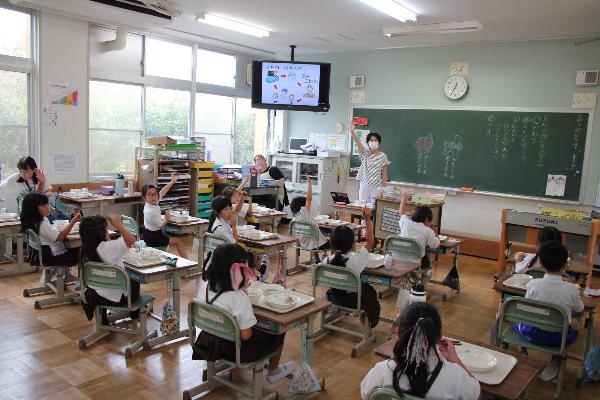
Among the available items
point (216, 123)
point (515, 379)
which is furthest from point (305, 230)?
point (216, 123)

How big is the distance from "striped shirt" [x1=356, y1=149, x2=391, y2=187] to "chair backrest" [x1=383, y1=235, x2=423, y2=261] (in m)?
2.38

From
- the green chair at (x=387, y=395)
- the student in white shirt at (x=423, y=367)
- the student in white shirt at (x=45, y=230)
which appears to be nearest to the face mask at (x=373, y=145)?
the student in white shirt at (x=45, y=230)

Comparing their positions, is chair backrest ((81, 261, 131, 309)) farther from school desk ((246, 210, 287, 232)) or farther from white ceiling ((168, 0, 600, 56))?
white ceiling ((168, 0, 600, 56))

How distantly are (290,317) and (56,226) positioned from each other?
3.14m

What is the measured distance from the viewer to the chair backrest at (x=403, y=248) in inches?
195

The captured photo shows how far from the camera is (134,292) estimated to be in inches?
150

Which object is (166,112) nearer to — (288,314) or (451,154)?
(451,154)

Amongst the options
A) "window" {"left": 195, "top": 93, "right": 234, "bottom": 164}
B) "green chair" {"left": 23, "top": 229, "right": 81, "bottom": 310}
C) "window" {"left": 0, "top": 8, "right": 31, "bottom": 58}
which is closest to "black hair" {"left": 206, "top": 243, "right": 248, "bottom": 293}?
"green chair" {"left": 23, "top": 229, "right": 81, "bottom": 310}

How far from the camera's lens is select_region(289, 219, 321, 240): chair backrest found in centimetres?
565

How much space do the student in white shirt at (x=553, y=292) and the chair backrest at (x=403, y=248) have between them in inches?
62.7

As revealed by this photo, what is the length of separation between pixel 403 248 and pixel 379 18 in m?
3.29

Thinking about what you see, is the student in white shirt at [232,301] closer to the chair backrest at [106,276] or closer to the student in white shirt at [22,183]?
the chair backrest at [106,276]

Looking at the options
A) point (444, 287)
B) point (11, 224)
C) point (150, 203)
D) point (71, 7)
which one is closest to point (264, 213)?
point (150, 203)

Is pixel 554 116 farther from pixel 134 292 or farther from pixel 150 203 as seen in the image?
pixel 134 292
